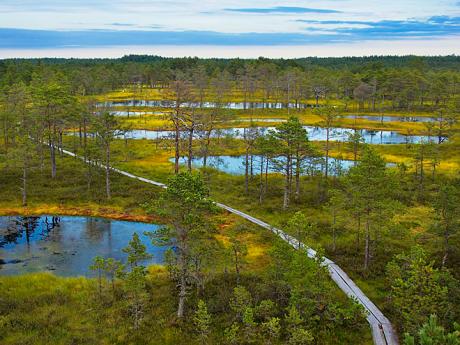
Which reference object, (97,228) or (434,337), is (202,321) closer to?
(434,337)

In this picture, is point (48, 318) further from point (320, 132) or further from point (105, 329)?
point (320, 132)

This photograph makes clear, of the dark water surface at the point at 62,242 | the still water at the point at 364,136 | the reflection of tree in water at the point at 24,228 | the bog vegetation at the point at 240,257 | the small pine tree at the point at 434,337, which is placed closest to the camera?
the small pine tree at the point at 434,337

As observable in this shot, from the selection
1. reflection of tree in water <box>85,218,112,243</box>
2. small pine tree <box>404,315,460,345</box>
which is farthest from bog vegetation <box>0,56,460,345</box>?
reflection of tree in water <box>85,218,112,243</box>

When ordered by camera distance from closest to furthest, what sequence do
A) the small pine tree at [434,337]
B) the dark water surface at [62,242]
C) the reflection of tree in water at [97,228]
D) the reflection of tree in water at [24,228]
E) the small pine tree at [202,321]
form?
the small pine tree at [434,337] → the small pine tree at [202,321] → the dark water surface at [62,242] → the reflection of tree in water at [24,228] → the reflection of tree in water at [97,228]

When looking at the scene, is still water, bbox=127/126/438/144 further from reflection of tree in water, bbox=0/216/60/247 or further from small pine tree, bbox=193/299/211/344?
small pine tree, bbox=193/299/211/344

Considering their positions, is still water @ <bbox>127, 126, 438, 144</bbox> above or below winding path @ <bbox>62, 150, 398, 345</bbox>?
above

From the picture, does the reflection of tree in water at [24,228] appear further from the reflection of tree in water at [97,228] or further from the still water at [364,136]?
the still water at [364,136]

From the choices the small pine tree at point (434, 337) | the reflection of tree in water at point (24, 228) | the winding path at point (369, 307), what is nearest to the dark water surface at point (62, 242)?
the reflection of tree in water at point (24, 228)
